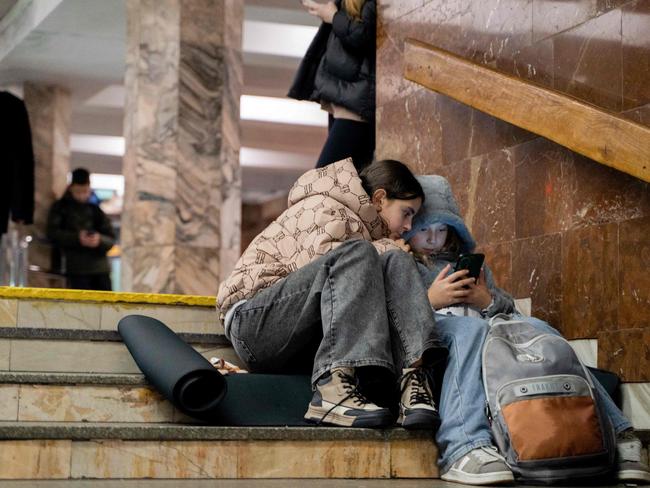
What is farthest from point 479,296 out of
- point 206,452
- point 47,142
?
point 47,142

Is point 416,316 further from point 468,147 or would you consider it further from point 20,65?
point 20,65

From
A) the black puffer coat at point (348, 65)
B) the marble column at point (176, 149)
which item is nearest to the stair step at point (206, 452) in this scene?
the black puffer coat at point (348, 65)

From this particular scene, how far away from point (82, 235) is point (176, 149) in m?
3.04

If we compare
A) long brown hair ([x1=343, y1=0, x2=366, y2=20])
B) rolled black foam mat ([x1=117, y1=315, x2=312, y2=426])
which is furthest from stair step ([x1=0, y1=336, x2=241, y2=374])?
long brown hair ([x1=343, y1=0, x2=366, y2=20])

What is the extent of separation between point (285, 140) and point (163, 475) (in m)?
13.6

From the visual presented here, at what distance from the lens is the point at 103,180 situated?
20.1 metres

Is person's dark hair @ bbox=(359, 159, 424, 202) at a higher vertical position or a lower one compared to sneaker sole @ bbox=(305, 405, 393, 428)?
higher

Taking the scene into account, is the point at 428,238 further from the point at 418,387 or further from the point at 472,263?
the point at 418,387

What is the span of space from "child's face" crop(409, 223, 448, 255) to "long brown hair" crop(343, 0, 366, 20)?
1.95 meters

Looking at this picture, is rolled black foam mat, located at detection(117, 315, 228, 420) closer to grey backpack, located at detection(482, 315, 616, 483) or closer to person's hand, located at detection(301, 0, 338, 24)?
grey backpack, located at detection(482, 315, 616, 483)

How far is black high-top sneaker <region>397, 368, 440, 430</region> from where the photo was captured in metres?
3.32

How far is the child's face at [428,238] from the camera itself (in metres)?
4.18

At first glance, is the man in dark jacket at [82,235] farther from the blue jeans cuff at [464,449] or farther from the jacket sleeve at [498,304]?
the blue jeans cuff at [464,449]

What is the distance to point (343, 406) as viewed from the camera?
334cm
